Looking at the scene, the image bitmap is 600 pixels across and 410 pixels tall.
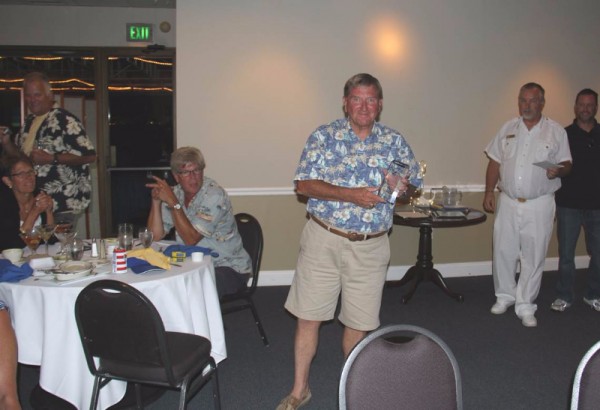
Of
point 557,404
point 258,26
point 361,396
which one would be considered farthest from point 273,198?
point 361,396

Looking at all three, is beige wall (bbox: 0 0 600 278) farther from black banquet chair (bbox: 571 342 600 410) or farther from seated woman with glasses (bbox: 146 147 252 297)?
black banquet chair (bbox: 571 342 600 410)

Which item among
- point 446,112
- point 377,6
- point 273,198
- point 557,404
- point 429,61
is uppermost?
point 377,6

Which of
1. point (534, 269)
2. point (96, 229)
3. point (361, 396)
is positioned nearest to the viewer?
point (361, 396)

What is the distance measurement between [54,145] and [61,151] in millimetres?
61

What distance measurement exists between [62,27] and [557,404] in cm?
577

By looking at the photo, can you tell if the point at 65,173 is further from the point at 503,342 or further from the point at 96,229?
the point at 503,342

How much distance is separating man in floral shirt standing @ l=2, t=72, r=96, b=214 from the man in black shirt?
12.0 feet

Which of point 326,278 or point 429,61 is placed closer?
point 326,278

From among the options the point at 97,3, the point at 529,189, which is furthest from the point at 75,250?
the point at 97,3

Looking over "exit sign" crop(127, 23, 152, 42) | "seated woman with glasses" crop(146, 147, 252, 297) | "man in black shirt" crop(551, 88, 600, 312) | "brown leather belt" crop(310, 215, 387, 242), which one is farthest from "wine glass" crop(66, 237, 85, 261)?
"exit sign" crop(127, 23, 152, 42)

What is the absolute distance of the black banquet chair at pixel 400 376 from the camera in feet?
4.77

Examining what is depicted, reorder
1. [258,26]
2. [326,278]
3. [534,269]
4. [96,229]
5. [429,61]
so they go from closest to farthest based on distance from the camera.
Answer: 1. [326,278]
2. [534,269]
3. [258,26]
4. [429,61]
5. [96,229]

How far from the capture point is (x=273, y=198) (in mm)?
4922

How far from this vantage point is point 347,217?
2494 mm
